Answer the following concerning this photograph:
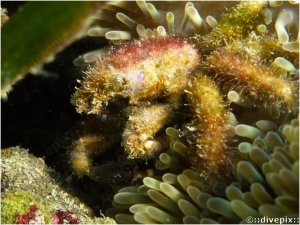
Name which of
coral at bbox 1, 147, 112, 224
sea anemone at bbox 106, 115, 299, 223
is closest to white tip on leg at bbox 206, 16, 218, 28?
sea anemone at bbox 106, 115, 299, 223

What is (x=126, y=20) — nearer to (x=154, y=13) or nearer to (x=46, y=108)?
(x=154, y=13)

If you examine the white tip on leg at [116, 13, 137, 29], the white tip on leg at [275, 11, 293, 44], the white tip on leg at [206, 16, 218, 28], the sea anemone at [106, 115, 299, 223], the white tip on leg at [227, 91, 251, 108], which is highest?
the white tip on leg at [116, 13, 137, 29]

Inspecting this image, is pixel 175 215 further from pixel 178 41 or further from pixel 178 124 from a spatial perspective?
pixel 178 41

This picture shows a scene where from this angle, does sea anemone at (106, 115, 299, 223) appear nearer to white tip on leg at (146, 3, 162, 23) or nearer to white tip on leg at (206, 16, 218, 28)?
white tip on leg at (206, 16, 218, 28)

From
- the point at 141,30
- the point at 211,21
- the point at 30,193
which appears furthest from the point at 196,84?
the point at 30,193

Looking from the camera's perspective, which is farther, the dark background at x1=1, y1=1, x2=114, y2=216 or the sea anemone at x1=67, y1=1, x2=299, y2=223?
the dark background at x1=1, y1=1, x2=114, y2=216

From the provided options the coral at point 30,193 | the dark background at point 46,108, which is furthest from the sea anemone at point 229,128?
the dark background at point 46,108
